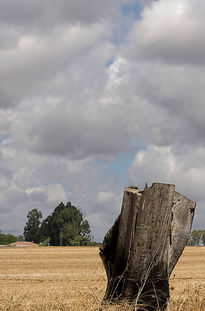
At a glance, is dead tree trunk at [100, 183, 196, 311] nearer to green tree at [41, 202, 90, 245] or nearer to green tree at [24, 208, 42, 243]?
green tree at [41, 202, 90, 245]

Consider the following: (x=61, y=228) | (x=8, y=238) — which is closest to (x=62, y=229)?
(x=61, y=228)

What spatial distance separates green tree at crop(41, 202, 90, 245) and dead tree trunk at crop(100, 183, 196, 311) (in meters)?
95.1

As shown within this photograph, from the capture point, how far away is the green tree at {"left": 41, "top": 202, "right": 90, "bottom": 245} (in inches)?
4099

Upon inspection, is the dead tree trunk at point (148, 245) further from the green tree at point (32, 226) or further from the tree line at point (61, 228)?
the green tree at point (32, 226)

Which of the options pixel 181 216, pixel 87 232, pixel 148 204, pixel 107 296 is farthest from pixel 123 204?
pixel 87 232

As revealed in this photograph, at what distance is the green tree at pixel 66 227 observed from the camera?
342 ft

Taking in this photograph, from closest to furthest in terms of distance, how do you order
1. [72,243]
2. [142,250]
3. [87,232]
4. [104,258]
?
[142,250] → [104,258] → [72,243] → [87,232]

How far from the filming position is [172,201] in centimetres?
552

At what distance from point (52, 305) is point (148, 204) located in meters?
1.69

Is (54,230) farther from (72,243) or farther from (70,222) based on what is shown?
(72,243)

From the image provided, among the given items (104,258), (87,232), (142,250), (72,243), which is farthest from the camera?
(87,232)

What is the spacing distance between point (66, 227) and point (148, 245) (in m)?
102

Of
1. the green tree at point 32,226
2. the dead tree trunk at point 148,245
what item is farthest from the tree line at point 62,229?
the dead tree trunk at point 148,245

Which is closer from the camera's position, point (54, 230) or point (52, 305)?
point (52, 305)
